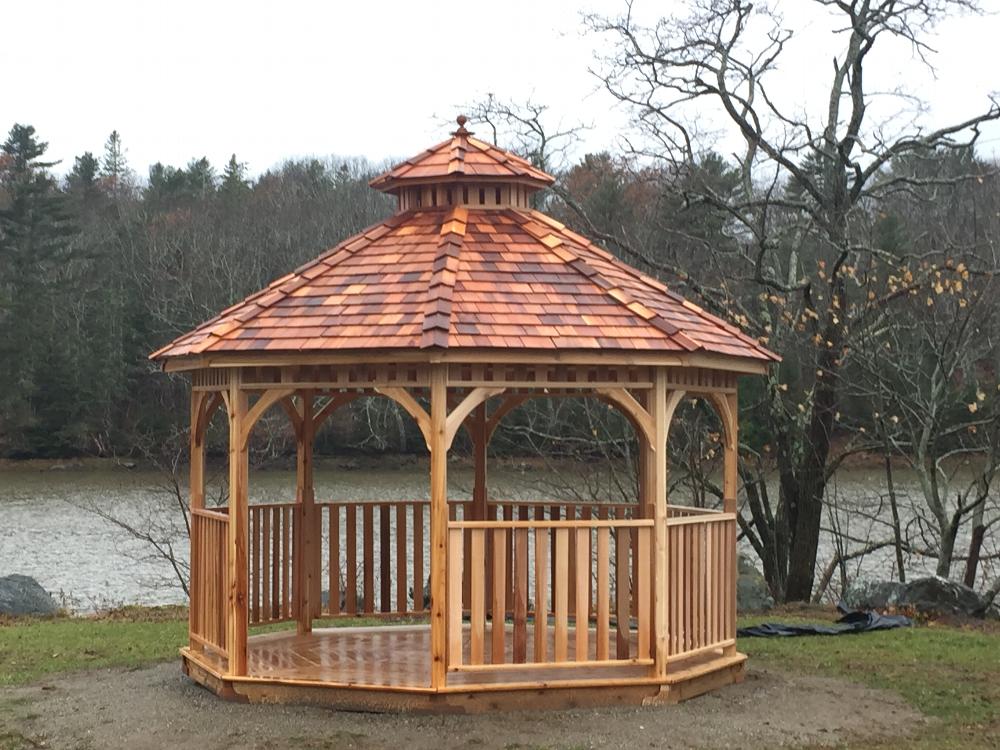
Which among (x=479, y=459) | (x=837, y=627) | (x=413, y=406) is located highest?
(x=413, y=406)

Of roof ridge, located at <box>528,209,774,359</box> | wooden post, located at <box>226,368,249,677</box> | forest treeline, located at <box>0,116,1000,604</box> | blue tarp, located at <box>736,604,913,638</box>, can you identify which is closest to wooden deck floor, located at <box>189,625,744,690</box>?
wooden post, located at <box>226,368,249,677</box>

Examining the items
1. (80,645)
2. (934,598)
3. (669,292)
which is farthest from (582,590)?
(934,598)

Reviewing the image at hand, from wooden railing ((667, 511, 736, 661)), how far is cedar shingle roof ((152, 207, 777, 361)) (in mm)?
1362

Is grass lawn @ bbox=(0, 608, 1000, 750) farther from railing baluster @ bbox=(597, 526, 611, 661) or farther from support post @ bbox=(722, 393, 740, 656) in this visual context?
railing baluster @ bbox=(597, 526, 611, 661)

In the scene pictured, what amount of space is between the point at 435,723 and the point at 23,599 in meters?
9.35

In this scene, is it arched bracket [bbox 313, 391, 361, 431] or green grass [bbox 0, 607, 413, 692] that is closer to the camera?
green grass [bbox 0, 607, 413, 692]

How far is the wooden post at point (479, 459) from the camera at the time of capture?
13172 millimetres

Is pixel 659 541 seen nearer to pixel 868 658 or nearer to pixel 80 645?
pixel 868 658

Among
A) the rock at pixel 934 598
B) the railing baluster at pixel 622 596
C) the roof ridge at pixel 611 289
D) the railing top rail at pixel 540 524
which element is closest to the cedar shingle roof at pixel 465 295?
the roof ridge at pixel 611 289

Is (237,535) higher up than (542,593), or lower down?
higher up

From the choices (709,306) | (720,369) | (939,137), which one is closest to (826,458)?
(709,306)

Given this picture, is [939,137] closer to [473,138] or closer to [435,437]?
[473,138]

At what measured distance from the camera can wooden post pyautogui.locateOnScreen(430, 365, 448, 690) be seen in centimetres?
949

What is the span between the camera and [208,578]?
10688 mm
